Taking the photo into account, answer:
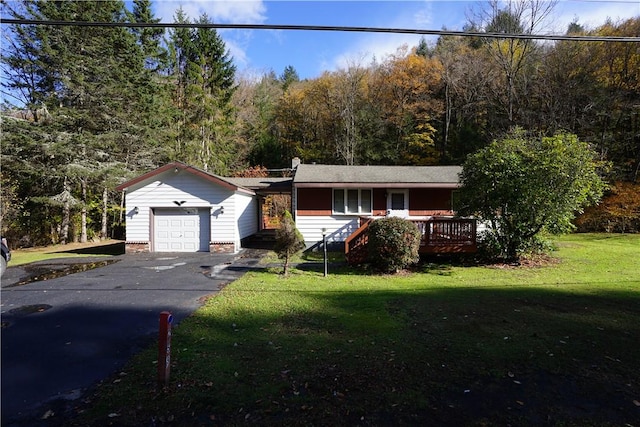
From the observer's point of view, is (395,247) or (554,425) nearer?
(554,425)

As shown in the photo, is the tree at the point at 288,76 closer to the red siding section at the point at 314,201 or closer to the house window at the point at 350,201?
the red siding section at the point at 314,201

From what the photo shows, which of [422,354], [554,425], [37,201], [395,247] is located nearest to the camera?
[554,425]

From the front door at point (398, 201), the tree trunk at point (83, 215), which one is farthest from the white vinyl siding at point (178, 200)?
the front door at point (398, 201)

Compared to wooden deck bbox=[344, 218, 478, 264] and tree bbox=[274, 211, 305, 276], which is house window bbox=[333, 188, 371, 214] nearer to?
wooden deck bbox=[344, 218, 478, 264]

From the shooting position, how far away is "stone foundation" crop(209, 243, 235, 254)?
14.6m

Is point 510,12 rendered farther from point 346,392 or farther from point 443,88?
point 346,392

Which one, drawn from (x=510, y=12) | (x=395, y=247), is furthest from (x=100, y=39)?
(x=510, y=12)

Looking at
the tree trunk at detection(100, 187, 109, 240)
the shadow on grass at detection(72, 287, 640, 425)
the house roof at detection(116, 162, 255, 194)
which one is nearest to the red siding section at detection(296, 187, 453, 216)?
the house roof at detection(116, 162, 255, 194)

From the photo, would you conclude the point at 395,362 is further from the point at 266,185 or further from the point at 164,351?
the point at 266,185

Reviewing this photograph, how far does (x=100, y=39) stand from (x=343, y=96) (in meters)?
18.0

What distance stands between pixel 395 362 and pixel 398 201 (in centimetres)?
1179

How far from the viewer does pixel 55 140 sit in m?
17.8

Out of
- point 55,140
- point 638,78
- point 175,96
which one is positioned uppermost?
point 175,96

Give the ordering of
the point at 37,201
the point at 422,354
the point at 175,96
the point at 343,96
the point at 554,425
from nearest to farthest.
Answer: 1. the point at 554,425
2. the point at 422,354
3. the point at 37,201
4. the point at 175,96
5. the point at 343,96
